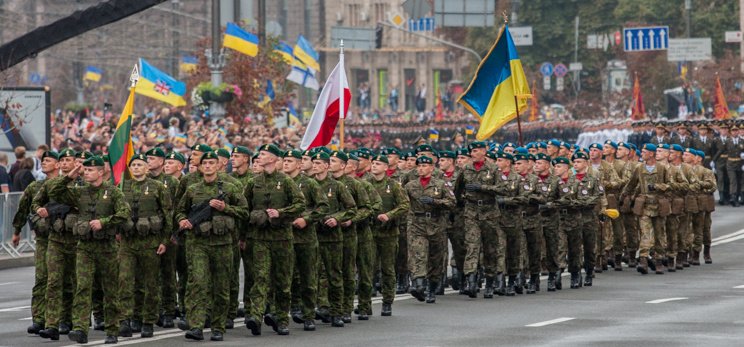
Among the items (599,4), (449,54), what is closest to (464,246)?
(599,4)

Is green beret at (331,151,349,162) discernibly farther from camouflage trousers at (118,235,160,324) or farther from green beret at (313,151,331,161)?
camouflage trousers at (118,235,160,324)

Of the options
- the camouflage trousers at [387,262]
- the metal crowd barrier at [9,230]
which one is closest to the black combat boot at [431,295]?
the camouflage trousers at [387,262]

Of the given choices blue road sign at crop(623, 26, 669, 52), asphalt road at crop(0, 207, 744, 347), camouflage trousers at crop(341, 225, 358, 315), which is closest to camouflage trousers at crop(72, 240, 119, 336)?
asphalt road at crop(0, 207, 744, 347)

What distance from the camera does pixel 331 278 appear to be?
62.0 feet

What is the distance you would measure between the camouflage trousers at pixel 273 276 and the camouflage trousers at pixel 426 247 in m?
3.16

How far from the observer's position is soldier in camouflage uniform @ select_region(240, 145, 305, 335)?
17.8m

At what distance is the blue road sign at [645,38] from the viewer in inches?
2525

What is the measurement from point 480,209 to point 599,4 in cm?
7207

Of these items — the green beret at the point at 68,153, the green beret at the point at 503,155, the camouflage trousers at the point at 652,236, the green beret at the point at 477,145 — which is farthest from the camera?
the camouflage trousers at the point at 652,236

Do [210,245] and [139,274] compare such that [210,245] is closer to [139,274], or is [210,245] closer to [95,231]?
[139,274]

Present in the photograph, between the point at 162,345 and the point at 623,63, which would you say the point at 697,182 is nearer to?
the point at 162,345

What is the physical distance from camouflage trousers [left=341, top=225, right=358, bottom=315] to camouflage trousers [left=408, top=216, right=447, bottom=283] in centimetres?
197

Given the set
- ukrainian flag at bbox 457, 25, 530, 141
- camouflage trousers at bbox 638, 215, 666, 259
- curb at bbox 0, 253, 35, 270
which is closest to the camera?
camouflage trousers at bbox 638, 215, 666, 259

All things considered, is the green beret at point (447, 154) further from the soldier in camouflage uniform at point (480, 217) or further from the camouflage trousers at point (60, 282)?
the camouflage trousers at point (60, 282)
